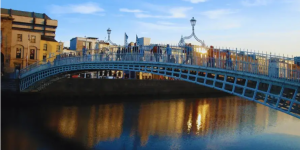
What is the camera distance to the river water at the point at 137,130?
11023mm

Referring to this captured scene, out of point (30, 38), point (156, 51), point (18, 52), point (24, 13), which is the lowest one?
point (156, 51)

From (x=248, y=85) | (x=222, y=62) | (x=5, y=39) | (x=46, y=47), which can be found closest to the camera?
(x=222, y=62)

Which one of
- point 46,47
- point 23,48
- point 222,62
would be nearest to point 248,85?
point 222,62

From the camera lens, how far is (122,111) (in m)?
19.4

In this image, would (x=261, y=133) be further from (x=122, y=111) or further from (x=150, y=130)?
(x=122, y=111)

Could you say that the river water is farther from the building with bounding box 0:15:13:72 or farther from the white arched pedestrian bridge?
the building with bounding box 0:15:13:72

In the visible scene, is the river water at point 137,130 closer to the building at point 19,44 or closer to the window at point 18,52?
the building at point 19,44

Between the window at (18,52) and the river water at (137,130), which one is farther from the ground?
the window at (18,52)

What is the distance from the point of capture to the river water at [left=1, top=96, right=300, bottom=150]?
11.0 meters

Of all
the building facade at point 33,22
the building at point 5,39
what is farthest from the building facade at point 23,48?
the building facade at point 33,22

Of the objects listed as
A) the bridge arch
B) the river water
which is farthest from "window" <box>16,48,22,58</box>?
the bridge arch

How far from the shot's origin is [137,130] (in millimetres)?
13578

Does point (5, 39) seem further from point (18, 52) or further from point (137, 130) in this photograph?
point (137, 130)

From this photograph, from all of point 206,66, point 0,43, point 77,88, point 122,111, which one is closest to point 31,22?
point 0,43
